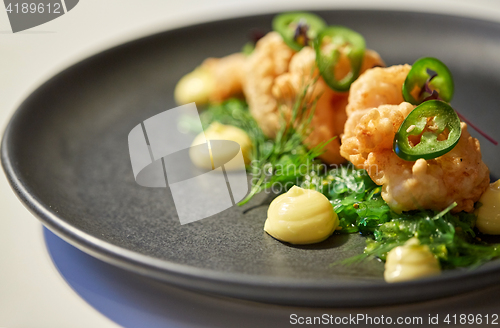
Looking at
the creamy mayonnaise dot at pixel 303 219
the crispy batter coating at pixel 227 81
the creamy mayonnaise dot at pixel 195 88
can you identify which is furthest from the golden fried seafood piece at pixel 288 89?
the creamy mayonnaise dot at pixel 303 219

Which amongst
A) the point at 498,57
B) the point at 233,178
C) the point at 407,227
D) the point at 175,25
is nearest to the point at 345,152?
the point at 407,227

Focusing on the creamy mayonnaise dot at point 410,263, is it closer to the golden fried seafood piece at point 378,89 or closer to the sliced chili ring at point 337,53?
the golden fried seafood piece at point 378,89

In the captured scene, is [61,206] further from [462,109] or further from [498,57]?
[498,57]

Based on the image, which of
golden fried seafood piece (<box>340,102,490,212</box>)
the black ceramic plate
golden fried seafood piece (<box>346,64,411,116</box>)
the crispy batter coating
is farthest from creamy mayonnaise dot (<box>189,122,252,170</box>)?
golden fried seafood piece (<box>340,102,490,212</box>)

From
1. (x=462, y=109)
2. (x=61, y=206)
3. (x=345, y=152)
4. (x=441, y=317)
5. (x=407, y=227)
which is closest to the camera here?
(x=441, y=317)

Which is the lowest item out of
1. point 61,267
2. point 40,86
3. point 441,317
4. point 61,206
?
point 441,317

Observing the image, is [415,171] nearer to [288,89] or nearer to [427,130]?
[427,130]

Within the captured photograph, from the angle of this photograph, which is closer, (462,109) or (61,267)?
(61,267)
